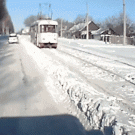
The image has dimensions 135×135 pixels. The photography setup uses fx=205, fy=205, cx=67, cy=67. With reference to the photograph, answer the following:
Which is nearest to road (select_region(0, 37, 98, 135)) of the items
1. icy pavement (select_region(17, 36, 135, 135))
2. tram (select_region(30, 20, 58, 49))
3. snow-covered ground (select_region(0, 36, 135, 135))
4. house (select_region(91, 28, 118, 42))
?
snow-covered ground (select_region(0, 36, 135, 135))

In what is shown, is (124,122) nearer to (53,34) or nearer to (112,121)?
(112,121)

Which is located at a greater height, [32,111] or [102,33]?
[102,33]

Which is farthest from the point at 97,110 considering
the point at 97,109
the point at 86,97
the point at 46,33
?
the point at 46,33

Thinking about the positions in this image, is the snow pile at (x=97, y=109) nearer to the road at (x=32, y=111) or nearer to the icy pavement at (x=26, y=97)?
the road at (x=32, y=111)

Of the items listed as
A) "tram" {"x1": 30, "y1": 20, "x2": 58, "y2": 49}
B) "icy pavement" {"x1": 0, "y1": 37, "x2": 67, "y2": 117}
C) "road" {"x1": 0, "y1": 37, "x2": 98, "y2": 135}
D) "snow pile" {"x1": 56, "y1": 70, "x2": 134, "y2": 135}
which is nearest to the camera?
"snow pile" {"x1": 56, "y1": 70, "x2": 134, "y2": 135}

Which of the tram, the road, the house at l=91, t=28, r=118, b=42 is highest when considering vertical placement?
the house at l=91, t=28, r=118, b=42

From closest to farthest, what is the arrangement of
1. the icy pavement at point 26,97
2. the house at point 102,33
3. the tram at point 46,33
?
1. the icy pavement at point 26,97
2. the tram at point 46,33
3. the house at point 102,33

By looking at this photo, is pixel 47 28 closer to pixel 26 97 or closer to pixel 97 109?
pixel 26 97

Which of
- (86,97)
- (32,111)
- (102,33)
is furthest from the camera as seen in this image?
(102,33)

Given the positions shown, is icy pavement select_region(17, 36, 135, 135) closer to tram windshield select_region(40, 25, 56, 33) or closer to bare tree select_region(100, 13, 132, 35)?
tram windshield select_region(40, 25, 56, 33)

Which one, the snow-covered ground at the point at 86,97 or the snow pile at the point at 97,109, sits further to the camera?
the snow-covered ground at the point at 86,97

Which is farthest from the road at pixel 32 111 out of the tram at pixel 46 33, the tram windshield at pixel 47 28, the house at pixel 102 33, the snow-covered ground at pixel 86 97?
the house at pixel 102 33

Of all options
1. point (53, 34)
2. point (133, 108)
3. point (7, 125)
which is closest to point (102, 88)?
point (133, 108)

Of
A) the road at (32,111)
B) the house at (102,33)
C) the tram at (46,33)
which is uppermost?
the house at (102,33)
